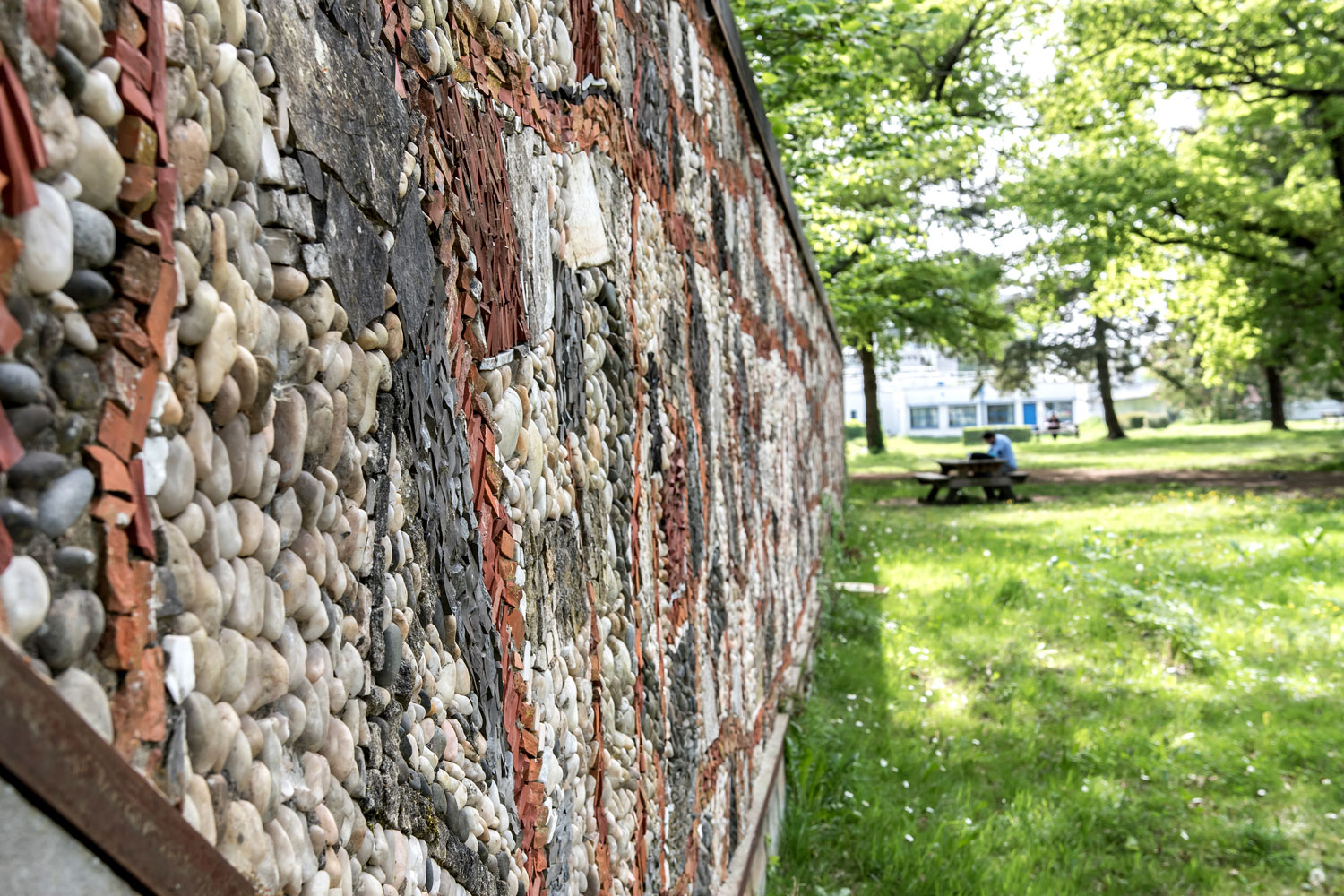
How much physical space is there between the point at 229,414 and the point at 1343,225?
2114cm

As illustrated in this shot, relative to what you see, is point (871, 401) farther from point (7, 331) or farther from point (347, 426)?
point (7, 331)

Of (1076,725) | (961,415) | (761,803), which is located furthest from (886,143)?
(961,415)

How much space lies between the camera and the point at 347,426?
0.90m

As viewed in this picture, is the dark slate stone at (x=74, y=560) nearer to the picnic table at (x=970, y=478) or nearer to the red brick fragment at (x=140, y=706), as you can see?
the red brick fragment at (x=140, y=706)

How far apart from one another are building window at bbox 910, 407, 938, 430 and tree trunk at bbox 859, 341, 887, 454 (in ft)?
126

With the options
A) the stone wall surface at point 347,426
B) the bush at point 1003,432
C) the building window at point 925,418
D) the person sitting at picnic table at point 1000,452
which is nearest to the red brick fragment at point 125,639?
the stone wall surface at point 347,426

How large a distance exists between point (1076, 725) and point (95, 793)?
5.83 meters

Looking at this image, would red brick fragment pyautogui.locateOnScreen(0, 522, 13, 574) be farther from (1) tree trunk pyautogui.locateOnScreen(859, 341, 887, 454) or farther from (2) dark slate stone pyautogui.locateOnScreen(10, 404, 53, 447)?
(1) tree trunk pyautogui.locateOnScreen(859, 341, 887, 454)

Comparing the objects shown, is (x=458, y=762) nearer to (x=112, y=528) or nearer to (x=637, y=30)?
(x=112, y=528)

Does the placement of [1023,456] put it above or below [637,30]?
below

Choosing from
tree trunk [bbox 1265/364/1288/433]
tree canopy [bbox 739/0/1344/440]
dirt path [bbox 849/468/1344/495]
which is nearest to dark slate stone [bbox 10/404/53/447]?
tree canopy [bbox 739/0/1344/440]

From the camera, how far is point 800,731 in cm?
482

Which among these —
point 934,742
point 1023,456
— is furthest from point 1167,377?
point 934,742

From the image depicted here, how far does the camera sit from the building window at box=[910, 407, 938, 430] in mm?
65812
